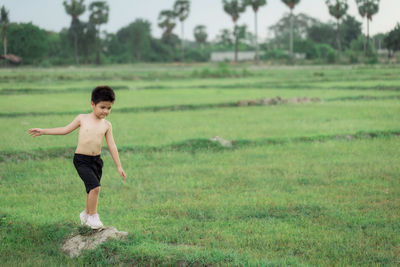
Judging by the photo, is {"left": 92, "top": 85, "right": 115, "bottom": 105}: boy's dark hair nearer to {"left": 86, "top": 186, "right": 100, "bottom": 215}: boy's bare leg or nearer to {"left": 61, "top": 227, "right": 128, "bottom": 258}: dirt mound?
{"left": 86, "top": 186, "right": 100, "bottom": 215}: boy's bare leg

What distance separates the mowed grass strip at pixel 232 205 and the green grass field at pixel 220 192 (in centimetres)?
1

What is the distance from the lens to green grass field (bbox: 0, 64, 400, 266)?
428 cm

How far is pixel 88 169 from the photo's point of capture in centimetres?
427

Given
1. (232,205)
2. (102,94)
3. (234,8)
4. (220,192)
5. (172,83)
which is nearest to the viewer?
(102,94)

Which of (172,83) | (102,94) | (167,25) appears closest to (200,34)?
(167,25)

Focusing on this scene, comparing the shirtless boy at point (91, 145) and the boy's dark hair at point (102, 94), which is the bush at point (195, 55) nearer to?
the shirtless boy at point (91, 145)

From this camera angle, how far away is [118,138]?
10.8 metres

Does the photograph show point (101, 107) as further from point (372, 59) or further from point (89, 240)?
point (372, 59)

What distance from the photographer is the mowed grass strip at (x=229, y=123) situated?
10602 millimetres

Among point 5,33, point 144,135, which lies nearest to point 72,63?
point 5,33

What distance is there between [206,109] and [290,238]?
41.4ft

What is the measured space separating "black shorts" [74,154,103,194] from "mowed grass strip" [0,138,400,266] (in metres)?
0.58

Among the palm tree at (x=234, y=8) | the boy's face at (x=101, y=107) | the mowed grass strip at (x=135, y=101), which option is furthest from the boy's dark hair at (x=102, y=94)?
the palm tree at (x=234, y=8)

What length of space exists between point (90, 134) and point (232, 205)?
84.4 inches
